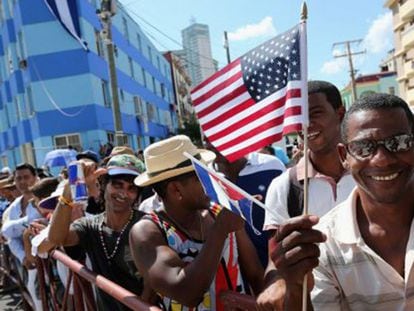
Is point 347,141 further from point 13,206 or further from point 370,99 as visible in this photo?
point 13,206

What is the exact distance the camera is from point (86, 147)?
20.1 m

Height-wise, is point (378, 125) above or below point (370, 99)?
below

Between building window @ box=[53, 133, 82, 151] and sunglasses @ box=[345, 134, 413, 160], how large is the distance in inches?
752

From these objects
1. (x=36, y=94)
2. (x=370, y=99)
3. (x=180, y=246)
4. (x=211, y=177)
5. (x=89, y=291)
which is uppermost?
(x=36, y=94)

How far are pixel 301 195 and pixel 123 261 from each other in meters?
1.18

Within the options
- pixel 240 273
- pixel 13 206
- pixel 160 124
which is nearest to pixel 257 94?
pixel 240 273

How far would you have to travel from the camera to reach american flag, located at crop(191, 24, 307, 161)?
69.2 inches

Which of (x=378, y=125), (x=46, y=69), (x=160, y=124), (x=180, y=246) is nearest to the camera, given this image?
(x=378, y=125)

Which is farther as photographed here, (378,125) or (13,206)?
(13,206)

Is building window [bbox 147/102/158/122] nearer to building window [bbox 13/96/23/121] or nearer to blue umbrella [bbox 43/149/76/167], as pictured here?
building window [bbox 13/96/23/121]

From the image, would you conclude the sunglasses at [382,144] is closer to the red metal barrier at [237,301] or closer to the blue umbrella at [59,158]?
the red metal barrier at [237,301]

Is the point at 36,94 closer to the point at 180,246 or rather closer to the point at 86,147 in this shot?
the point at 86,147

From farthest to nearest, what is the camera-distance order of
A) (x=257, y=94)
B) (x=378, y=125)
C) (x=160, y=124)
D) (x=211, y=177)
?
(x=160, y=124)
(x=257, y=94)
(x=211, y=177)
(x=378, y=125)

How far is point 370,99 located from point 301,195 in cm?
85
